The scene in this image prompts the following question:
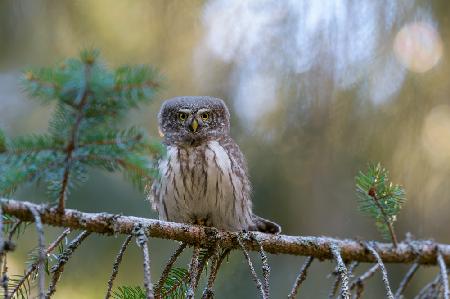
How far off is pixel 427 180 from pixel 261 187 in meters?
1.18

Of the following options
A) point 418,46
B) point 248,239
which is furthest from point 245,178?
point 418,46

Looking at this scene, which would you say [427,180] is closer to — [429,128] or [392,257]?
[429,128]

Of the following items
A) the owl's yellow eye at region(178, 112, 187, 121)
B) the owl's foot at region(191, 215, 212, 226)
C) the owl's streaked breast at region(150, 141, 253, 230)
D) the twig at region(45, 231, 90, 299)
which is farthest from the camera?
the owl's yellow eye at region(178, 112, 187, 121)

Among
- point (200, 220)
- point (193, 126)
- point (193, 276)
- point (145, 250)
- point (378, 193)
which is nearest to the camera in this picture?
point (145, 250)

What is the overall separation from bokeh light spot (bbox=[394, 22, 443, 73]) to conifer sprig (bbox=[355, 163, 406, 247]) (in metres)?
1.75

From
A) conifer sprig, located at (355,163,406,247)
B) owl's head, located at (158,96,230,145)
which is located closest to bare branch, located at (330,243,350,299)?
conifer sprig, located at (355,163,406,247)

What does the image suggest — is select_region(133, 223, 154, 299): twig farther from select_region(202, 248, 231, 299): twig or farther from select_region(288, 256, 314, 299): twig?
select_region(288, 256, 314, 299): twig

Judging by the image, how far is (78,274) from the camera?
377cm

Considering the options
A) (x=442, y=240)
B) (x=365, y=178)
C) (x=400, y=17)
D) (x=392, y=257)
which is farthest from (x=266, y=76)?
(x=365, y=178)

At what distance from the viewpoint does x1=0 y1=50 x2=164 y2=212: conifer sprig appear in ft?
5.06

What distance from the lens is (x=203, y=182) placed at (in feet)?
10.6

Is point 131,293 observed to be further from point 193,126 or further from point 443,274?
point 193,126

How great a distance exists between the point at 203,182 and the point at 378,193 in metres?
1.16

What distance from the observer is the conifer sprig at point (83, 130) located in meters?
1.54
